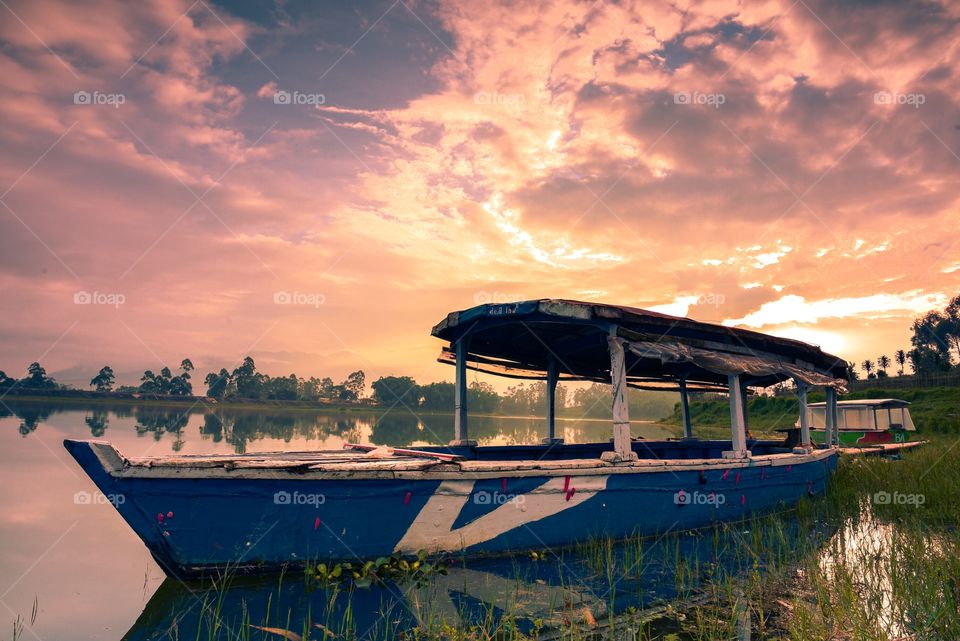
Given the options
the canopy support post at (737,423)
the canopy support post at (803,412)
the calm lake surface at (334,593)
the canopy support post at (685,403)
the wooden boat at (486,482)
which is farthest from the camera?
the canopy support post at (685,403)

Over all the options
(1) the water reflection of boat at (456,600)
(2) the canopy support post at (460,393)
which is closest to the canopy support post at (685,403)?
(2) the canopy support post at (460,393)

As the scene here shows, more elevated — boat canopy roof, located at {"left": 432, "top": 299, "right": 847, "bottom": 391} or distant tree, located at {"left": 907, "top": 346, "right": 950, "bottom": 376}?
distant tree, located at {"left": 907, "top": 346, "right": 950, "bottom": 376}

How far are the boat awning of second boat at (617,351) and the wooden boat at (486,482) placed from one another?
0.11ft

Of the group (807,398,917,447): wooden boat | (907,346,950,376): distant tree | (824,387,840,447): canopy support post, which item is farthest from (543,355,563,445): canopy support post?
(907,346,950,376): distant tree

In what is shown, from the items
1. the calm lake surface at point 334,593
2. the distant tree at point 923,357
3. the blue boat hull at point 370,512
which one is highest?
the distant tree at point 923,357

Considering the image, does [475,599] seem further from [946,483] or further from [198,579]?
[946,483]

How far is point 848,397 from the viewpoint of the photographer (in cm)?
4322

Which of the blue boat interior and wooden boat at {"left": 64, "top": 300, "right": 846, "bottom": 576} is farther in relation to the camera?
the blue boat interior

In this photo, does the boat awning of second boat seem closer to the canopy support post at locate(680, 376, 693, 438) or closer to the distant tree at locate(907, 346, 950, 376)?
the canopy support post at locate(680, 376, 693, 438)

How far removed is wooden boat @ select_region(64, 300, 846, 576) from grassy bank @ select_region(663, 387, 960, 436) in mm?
19850

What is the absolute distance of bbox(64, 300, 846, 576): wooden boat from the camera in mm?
4820

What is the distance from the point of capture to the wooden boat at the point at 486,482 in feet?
15.8

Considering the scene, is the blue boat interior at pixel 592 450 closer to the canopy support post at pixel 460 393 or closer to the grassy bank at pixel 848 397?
the canopy support post at pixel 460 393

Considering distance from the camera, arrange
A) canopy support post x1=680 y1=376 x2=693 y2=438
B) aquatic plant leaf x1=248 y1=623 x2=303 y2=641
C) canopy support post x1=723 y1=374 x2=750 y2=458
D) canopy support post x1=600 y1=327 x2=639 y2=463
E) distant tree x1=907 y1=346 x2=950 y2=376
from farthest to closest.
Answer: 1. distant tree x1=907 y1=346 x2=950 y2=376
2. canopy support post x1=680 y1=376 x2=693 y2=438
3. canopy support post x1=723 y1=374 x2=750 y2=458
4. canopy support post x1=600 y1=327 x2=639 y2=463
5. aquatic plant leaf x1=248 y1=623 x2=303 y2=641
